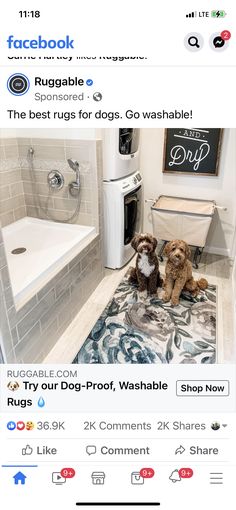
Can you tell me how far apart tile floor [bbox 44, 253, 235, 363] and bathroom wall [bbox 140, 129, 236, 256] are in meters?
0.20

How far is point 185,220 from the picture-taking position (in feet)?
7.75

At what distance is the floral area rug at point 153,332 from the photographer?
1621 mm

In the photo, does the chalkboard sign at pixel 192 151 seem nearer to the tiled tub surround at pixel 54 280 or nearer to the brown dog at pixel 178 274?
the tiled tub surround at pixel 54 280

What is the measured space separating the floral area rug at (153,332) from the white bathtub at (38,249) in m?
0.47

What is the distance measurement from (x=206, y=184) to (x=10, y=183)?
1690 millimetres
